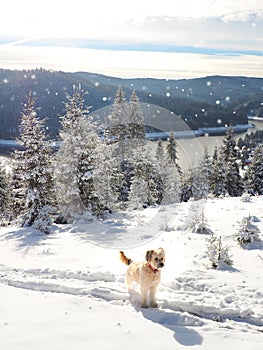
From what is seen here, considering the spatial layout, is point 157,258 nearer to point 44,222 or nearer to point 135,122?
point 44,222

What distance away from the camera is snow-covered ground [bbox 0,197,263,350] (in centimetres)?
539

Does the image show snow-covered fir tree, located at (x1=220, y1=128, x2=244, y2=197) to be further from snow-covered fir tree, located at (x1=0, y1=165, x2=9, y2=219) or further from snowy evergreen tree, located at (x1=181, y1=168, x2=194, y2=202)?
snow-covered fir tree, located at (x1=0, y1=165, x2=9, y2=219)

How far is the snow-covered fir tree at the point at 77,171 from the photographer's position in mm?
17469

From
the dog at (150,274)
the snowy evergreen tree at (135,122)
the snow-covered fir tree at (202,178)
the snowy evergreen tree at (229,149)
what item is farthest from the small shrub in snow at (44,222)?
the snow-covered fir tree at (202,178)

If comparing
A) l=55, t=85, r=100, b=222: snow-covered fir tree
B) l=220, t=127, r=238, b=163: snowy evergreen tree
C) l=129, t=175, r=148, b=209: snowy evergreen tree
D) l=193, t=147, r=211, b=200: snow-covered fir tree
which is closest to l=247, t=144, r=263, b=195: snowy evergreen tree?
l=220, t=127, r=238, b=163: snowy evergreen tree

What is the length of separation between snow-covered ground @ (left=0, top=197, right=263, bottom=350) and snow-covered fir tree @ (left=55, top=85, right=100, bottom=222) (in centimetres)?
444

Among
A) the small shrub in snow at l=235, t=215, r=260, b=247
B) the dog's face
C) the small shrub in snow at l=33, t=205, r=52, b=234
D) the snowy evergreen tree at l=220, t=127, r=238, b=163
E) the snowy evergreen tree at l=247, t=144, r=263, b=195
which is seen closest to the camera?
the dog's face

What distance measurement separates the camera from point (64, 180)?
18.0 m

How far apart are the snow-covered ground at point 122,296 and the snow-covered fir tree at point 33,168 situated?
4.00 meters

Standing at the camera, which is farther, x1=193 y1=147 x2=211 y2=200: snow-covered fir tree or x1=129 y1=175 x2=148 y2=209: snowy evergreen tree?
x1=193 y1=147 x2=211 y2=200: snow-covered fir tree

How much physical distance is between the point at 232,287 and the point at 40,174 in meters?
12.2

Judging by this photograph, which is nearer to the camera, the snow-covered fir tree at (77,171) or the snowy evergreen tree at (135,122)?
the snow-covered fir tree at (77,171)

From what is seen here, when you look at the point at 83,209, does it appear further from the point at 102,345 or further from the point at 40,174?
the point at 102,345

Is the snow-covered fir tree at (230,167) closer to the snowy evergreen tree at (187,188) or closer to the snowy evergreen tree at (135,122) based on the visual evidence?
the snowy evergreen tree at (187,188)
